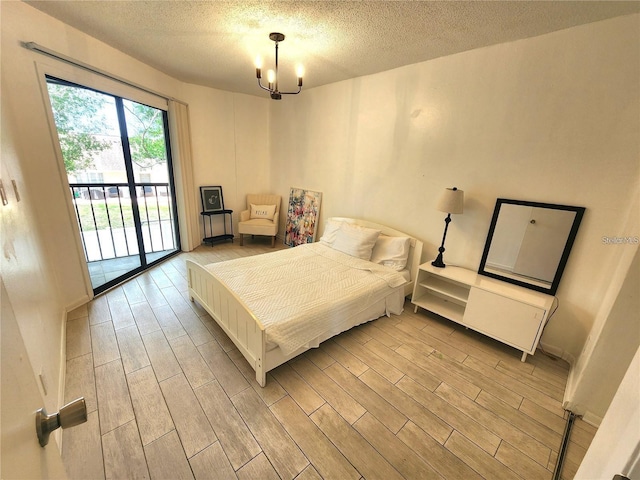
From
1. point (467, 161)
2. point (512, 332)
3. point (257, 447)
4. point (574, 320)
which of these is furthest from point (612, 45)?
point (257, 447)

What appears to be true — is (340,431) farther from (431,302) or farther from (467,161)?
(467,161)

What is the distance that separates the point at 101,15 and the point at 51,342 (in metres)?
2.57

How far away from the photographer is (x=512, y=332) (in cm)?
218

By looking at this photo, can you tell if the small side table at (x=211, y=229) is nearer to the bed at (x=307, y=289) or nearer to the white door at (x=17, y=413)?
the bed at (x=307, y=289)

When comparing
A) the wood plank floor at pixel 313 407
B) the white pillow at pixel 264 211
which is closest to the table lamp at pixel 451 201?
the wood plank floor at pixel 313 407

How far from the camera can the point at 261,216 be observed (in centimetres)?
489

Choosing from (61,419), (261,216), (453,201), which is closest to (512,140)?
(453,201)

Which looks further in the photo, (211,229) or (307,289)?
(211,229)

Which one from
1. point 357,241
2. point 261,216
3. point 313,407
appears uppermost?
point 357,241

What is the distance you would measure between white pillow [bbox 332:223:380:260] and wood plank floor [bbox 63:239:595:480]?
3.12ft

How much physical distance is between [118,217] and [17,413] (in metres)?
3.88

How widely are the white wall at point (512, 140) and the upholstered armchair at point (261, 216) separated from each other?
1765 mm

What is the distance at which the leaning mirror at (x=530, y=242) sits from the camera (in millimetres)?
2133

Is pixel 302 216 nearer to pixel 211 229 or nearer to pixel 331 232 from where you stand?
pixel 331 232
